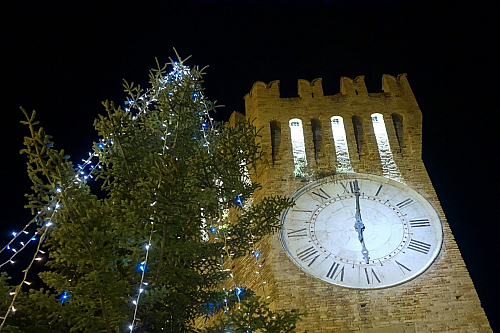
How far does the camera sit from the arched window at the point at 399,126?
40.4ft

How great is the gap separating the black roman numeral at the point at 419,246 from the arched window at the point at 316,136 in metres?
2.80

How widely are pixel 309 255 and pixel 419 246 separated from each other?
86.4 inches

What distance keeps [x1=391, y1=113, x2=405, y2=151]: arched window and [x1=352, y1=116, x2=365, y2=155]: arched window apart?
33.4 inches

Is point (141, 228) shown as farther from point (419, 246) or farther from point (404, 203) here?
point (404, 203)

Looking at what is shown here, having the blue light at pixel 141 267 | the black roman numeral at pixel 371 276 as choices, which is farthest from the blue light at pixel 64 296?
the black roman numeral at pixel 371 276

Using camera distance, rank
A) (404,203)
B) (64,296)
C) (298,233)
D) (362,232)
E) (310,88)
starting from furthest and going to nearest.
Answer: (310,88), (404,203), (298,233), (362,232), (64,296)

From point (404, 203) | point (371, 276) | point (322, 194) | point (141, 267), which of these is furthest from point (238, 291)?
point (404, 203)

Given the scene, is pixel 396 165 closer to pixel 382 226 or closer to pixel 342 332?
pixel 382 226

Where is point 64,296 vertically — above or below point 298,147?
below

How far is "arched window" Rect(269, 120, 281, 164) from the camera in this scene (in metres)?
11.9

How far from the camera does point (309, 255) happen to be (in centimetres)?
1012

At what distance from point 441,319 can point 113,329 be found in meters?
6.07

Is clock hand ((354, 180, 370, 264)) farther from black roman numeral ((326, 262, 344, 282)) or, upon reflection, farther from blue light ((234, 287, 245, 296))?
blue light ((234, 287, 245, 296))

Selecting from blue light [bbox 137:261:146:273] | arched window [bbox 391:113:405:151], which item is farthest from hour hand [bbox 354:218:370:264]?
blue light [bbox 137:261:146:273]
